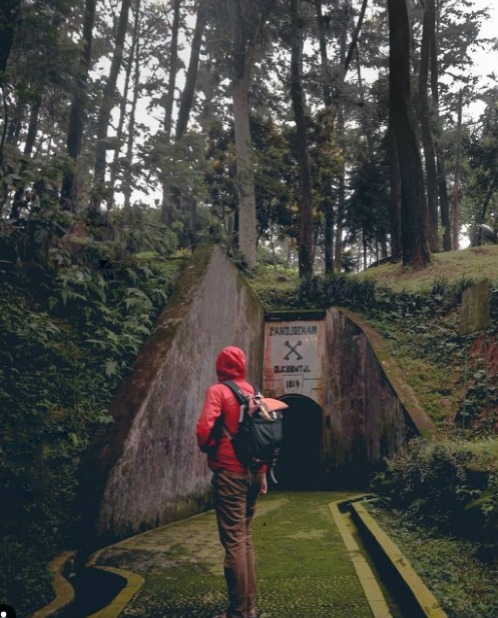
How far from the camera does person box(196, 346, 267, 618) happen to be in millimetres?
4367

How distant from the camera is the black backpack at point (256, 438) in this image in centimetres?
443

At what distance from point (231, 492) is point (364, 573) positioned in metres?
2.22

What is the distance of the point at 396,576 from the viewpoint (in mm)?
5559

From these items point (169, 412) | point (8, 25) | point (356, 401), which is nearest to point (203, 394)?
point (169, 412)

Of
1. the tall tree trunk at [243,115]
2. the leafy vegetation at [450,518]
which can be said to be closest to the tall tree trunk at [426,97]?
the tall tree trunk at [243,115]

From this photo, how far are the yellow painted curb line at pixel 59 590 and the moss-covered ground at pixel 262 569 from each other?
47cm

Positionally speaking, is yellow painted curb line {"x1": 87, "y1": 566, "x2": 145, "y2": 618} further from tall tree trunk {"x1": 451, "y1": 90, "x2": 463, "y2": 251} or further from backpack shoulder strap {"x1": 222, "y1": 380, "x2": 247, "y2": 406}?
tall tree trunk {"x1": 451, "y1": 90, "x2": 463, "y2": 251}

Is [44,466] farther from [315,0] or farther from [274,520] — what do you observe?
[315,0]

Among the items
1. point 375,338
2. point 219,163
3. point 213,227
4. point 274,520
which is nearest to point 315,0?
point 219,163

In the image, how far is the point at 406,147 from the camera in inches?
656

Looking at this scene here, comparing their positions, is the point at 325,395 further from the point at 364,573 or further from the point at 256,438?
the point at 256,438

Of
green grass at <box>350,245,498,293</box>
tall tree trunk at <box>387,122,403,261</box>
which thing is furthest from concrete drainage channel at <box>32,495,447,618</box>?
tall tree trunk at <box>387,122,403,261</box>

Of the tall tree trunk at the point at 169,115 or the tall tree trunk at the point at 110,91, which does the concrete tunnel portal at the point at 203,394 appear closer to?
the tall tree trunk at the point at 169,115

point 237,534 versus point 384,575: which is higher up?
point 237,534
